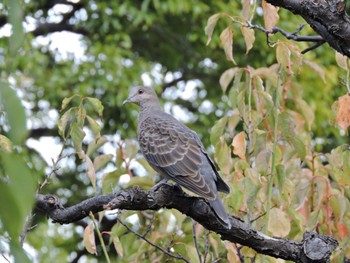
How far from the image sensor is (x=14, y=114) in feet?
2.51

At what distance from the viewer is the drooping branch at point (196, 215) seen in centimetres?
237

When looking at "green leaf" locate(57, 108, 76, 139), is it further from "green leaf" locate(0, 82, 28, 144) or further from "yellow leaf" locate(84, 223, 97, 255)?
"green leaf" locate(0, 82, 28, 144)

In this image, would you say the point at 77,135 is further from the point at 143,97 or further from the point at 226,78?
the point at 143,97

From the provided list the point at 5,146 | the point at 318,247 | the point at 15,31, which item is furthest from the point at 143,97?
the point at 15,31

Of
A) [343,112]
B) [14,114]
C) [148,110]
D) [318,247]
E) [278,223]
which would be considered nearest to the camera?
[14,114]

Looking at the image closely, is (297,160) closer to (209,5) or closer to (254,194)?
(254,194)

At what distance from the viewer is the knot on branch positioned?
7.98ft

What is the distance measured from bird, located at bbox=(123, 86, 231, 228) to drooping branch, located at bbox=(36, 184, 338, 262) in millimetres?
137

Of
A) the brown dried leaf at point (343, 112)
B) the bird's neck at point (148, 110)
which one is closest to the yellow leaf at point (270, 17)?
the brown dried leaf at point (343, 112)

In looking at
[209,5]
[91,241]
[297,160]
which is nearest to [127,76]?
[209,5]

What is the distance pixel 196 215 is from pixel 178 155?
3.21 feet

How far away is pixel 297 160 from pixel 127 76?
590 centimetres

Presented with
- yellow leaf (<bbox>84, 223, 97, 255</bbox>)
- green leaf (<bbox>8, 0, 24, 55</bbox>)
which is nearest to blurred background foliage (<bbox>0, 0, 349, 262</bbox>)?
yellow leaf (<bbox>84, 223, 97, 255</bbox>)

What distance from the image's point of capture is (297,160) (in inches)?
141
